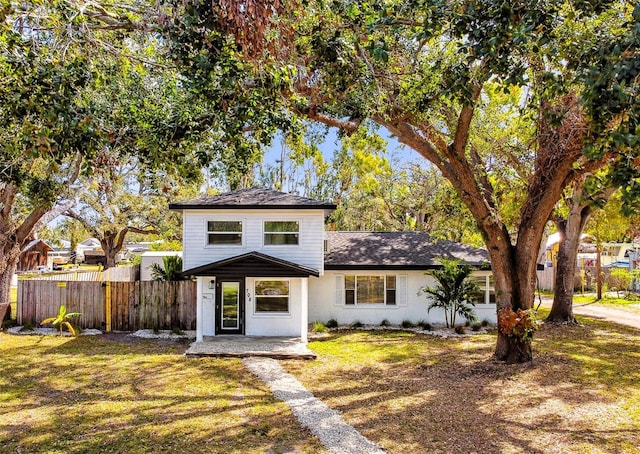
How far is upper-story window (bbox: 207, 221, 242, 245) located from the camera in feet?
54.7

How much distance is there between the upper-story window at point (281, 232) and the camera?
16.7 m

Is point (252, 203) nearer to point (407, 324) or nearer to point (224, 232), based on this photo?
point (224, 232)

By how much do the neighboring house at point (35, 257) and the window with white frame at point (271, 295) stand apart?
37181 mm

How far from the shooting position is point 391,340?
16.0 meters

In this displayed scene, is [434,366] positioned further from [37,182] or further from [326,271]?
[37,182]

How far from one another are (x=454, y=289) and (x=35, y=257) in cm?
4716

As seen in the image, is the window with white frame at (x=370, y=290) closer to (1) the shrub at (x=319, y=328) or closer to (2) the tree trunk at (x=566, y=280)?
(1) the shrub at (x=319, y=328)

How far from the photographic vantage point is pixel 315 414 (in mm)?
8469

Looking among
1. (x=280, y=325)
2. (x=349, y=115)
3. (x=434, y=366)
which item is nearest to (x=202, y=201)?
(x=280, y=325)

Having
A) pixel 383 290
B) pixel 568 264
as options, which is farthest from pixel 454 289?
pixel 568 264

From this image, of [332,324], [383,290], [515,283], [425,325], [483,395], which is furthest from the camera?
[383,290]

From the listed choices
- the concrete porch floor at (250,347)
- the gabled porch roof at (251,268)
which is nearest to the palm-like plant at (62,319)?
the gabled porch roof at (251,268)

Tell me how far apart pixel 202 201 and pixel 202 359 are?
19.2 feet

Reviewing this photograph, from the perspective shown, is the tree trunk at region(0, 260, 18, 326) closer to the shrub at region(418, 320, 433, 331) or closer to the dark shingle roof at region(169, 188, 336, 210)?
the dark shingle roof at region(169, 188, 336, 210)
